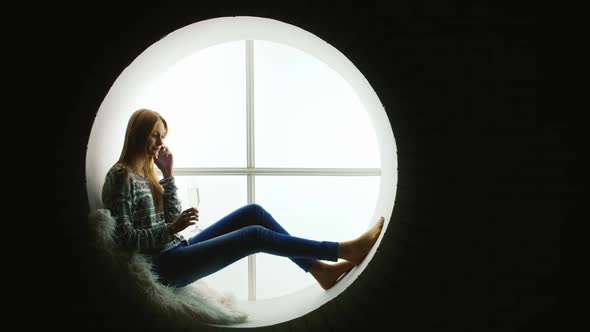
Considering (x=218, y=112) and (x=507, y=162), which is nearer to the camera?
(x=507, y=162)

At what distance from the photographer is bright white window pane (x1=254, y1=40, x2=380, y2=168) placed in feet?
14.0

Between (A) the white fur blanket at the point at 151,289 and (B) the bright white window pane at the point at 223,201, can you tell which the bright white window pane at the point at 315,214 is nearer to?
(B) the bright white window pane at the point at 223,201

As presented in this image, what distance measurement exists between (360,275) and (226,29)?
1180 mm

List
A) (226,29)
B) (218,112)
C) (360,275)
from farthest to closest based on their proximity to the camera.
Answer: (218,112), (226,29), (360,275)

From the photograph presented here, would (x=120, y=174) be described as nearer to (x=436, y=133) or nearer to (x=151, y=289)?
(x=151, y=289)

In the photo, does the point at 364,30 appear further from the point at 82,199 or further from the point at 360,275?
the point at 82,199

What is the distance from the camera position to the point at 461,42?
49.5 inches

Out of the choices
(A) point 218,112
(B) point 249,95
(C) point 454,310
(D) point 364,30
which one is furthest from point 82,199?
(A) point 218,112

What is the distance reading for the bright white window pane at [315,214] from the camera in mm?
4180

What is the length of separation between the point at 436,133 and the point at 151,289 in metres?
1.20

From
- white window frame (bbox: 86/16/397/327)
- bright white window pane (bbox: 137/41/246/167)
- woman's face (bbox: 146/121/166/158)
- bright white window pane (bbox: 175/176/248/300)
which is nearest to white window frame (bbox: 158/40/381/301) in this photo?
bright white window pane (bbox: 175/176/248/300)

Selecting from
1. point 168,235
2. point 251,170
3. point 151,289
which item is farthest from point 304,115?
point 151,289

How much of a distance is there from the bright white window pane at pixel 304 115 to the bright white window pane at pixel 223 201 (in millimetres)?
710

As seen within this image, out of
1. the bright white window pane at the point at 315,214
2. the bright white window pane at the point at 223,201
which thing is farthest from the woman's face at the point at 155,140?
the bright white window pane at the point at 315,214
